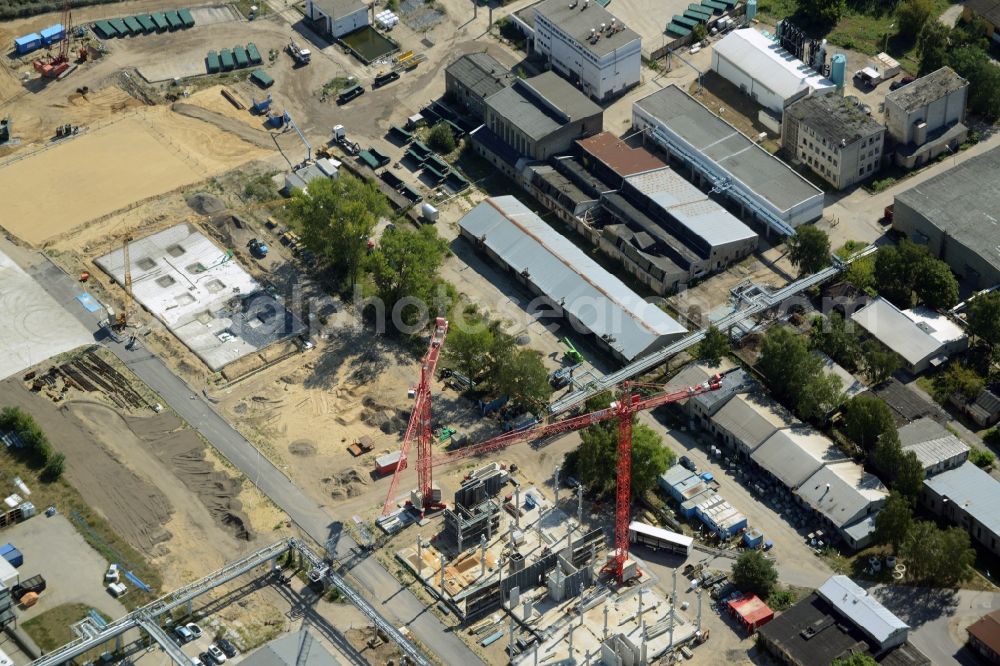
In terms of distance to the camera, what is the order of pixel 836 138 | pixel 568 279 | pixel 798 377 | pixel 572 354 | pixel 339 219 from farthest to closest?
pixel 836 138
pixel 339 219
pixel 568 279
pixel 572 354
pixel 798 377

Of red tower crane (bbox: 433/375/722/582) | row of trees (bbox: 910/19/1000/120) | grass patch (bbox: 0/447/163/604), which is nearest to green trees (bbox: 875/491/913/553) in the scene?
red tower crane (bbox: 433/375/722/582)

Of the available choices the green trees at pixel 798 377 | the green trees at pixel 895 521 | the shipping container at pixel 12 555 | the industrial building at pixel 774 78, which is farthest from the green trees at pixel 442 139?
the green trees at pixel 895 521

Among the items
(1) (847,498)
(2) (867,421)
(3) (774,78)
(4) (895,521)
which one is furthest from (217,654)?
(3) (774,78)

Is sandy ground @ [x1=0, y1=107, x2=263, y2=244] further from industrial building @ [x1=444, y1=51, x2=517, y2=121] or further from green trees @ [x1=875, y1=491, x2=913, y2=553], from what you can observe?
green trees @ [x1=875, y1=491, x2=913, y2=553]

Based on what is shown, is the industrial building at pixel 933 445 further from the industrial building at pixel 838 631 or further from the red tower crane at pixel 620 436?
the red tower crane at pixel 620 436

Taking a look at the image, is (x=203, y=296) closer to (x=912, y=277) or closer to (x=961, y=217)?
(x=912, y=277)

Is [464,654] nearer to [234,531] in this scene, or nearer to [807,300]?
[234,531]
